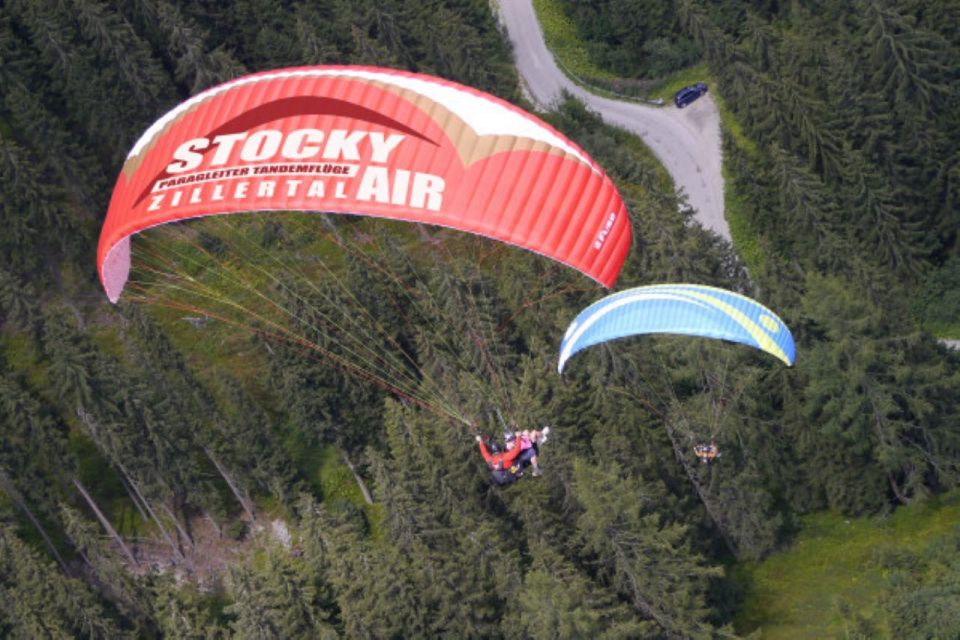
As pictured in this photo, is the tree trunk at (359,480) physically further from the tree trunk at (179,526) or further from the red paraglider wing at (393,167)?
the red paraglider wing at (393,167)

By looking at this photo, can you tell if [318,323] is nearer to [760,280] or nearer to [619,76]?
[760,280]

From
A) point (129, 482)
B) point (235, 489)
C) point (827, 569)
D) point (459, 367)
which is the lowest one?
point (827, 569)

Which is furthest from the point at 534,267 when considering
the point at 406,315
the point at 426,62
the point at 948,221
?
the point at 948,221

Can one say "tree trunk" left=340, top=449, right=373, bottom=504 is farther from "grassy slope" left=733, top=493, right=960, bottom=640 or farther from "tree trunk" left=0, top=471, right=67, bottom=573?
"grassy slope" left=733, top=493, right=960, bottom=640

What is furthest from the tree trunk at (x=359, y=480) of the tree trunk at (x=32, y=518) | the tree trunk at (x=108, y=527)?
the tree trunk at (x=32, y=518)

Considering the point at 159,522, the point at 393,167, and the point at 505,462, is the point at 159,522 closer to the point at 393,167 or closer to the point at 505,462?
the point at 505,462

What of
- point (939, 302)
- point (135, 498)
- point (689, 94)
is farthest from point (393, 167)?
point (689, 94)
